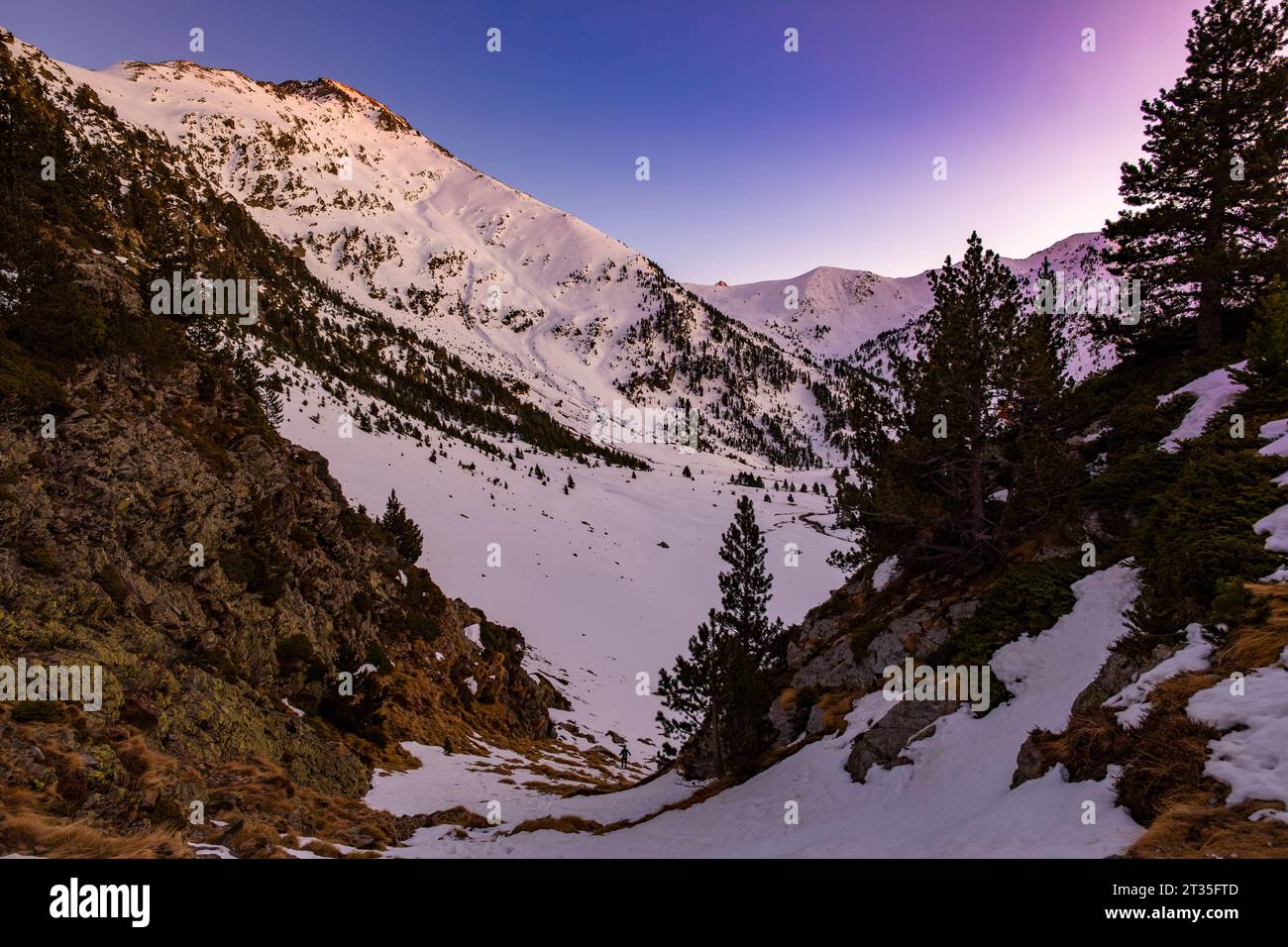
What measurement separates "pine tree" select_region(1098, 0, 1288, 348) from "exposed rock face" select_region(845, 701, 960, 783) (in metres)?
16.4

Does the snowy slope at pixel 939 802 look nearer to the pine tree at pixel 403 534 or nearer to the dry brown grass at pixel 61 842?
the dry brown grass at pixel 61 842

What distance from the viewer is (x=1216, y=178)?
1758 centimetres

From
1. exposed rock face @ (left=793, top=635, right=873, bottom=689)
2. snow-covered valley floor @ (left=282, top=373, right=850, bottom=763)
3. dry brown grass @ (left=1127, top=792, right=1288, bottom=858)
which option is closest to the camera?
dry brown grass @ (left=1127, top=792, right=1288, bottom=858)

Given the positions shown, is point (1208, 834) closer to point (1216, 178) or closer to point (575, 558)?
point (1216, 178)

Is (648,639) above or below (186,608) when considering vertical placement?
below

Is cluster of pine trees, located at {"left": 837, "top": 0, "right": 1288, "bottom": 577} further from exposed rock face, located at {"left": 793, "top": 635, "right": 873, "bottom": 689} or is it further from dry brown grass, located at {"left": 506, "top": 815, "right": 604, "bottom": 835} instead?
dry brown grass, located at {"left": 506, "top": 815, "right": 604, "bottom": 835}

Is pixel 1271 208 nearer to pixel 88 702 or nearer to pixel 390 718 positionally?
pixel 88 702

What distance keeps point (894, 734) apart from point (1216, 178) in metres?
20.5

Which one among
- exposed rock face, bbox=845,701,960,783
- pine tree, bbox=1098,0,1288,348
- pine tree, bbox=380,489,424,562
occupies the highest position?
pine tree, bbox=1098,0,1288,348

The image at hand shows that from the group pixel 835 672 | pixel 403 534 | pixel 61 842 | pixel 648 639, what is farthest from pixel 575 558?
pixel 61 842

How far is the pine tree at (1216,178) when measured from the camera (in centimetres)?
1684

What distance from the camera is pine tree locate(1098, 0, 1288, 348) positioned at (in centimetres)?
1684

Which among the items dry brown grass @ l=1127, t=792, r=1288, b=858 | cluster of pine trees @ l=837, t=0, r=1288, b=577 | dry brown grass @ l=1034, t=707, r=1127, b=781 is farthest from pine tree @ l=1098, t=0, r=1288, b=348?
dry brown grass @ l=1127, t=792, r=1288, b=858
